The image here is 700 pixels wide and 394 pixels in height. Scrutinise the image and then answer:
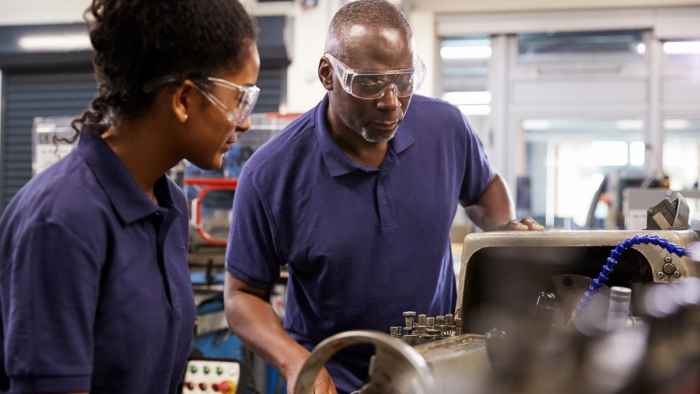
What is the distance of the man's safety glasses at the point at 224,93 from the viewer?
3.01 ft

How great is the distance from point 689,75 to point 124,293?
16.3ft

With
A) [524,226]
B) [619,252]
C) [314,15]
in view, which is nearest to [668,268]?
[619,252]

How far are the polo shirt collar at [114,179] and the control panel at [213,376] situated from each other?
1521mm

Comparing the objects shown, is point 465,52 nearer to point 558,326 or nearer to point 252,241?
point 252,241

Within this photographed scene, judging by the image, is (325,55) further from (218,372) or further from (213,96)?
(218,372)

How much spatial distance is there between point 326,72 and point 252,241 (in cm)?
37

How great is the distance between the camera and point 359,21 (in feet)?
4.73

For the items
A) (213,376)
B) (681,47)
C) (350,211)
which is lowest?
(213,376)

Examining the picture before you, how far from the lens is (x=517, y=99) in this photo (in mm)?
5293

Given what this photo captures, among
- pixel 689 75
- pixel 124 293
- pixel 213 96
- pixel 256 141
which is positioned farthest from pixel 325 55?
pixel 689 75

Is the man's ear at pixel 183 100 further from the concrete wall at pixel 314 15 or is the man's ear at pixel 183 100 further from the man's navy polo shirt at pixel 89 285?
the concrete wall at pixel 314 15

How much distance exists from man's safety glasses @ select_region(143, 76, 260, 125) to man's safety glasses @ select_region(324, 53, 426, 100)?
0.44m

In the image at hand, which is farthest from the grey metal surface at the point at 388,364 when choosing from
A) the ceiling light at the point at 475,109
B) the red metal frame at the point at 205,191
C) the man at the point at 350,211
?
the ceiling light at the point at 475,109

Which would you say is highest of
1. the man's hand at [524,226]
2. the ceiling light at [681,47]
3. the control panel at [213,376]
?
the ceiling light at [681,47]
